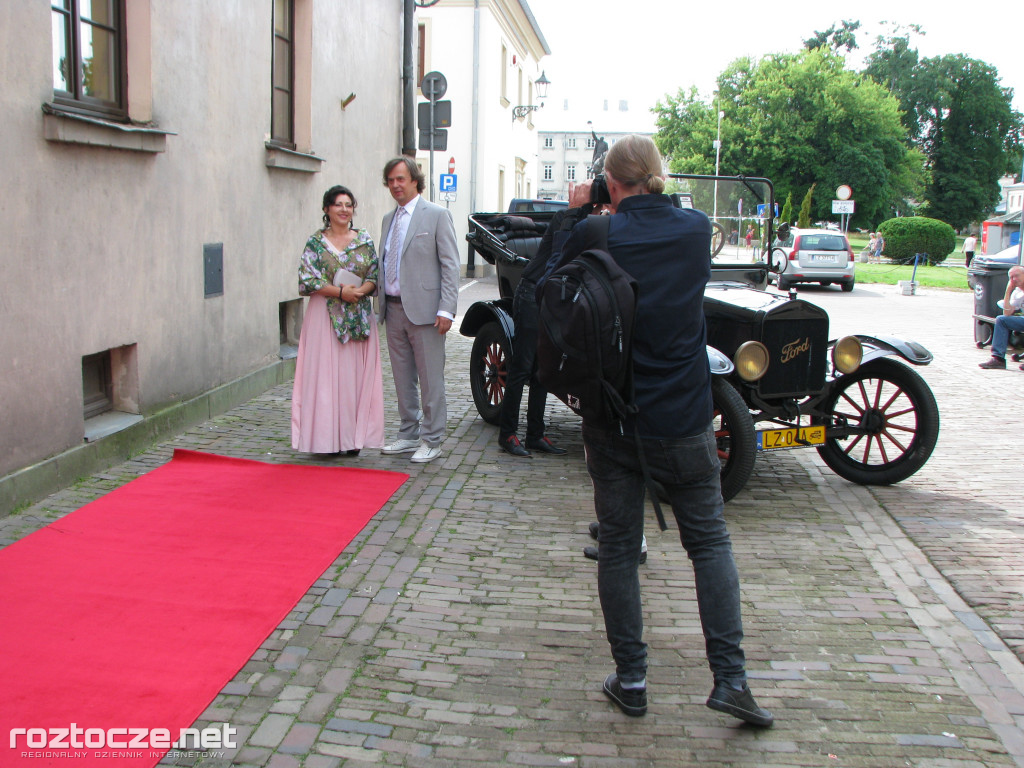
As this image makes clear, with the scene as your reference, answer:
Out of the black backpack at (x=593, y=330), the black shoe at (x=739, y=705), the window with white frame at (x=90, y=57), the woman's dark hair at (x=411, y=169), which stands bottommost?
the black shoe at (x=739, y=705)

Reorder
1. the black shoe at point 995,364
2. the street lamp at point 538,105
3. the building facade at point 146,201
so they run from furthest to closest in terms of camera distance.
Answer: the street lamp at point 538,105
the black shoe at point 995,364
the building facade at point 146,201

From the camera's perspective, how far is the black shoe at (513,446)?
6836 mm

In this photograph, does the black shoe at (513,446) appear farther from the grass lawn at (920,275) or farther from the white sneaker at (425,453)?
the grass lawn at (920,275)

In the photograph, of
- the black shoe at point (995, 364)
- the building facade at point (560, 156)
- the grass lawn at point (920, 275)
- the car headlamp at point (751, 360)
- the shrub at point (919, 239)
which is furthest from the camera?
the building facade at point (560, 156)

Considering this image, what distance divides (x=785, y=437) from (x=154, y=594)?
366 centimetres

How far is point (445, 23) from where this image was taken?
→ 26516 millimetres

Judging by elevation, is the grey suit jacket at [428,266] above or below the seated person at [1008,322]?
above

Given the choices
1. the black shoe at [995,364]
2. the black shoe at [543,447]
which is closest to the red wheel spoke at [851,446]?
the black shoe at [543,447]

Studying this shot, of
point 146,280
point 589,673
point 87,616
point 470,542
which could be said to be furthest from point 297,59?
point 589,673

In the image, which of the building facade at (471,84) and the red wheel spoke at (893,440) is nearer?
the red wheel spoke at (893,440)

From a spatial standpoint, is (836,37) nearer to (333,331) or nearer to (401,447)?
(401,447)

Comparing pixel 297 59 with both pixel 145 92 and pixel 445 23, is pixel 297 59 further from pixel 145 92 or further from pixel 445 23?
pixel 445 23

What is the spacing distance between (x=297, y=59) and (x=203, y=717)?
26.2 feet

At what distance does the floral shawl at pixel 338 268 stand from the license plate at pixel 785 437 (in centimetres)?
262
